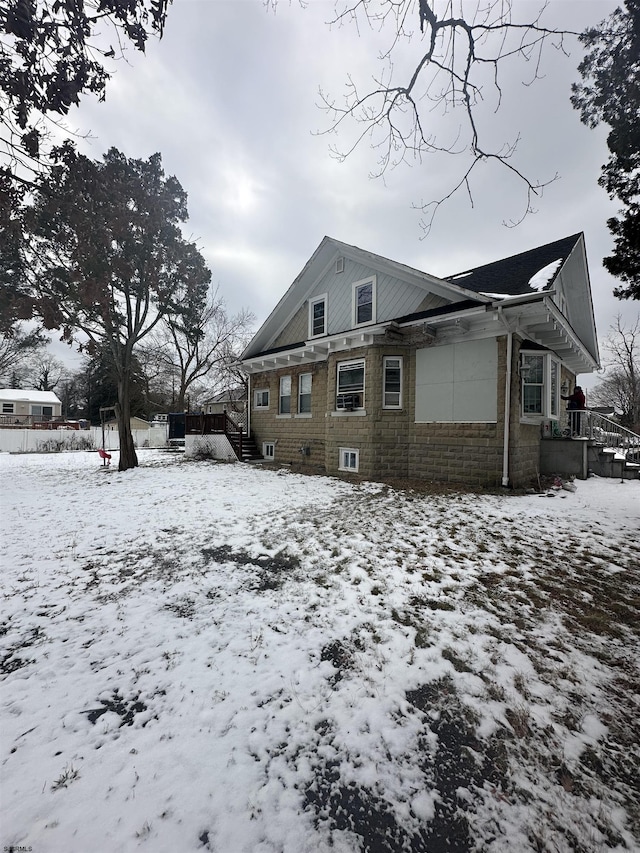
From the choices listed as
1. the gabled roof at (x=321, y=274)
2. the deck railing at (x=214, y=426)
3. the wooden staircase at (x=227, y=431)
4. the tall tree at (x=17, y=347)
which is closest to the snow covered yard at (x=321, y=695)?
the gabled roof at (x=321, y=274)

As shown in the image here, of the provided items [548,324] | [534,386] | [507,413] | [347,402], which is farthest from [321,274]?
[507,413]

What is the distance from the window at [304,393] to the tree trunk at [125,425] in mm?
6419

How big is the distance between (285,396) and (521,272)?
8.75m

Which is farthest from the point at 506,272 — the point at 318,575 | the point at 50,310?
the point at 50,310

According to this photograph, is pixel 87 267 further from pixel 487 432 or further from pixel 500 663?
pixel 500 663

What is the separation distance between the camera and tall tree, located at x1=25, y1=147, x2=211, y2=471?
955 centimetres

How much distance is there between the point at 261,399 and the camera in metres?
15.0

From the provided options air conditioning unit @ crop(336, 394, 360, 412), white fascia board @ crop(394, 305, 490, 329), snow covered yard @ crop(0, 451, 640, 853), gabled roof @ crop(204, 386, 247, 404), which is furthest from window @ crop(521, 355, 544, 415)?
gabled roof @ crop(204, 386, 247, 404)

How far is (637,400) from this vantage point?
95.3 feet

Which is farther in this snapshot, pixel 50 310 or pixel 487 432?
pixel 50 310

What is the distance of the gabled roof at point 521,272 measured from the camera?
8.06 m

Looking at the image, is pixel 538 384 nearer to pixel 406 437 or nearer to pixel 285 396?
pixel 406 437

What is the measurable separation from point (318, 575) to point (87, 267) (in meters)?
11.0

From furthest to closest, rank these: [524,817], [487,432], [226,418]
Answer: [226,418], [487,432], [524,817]
